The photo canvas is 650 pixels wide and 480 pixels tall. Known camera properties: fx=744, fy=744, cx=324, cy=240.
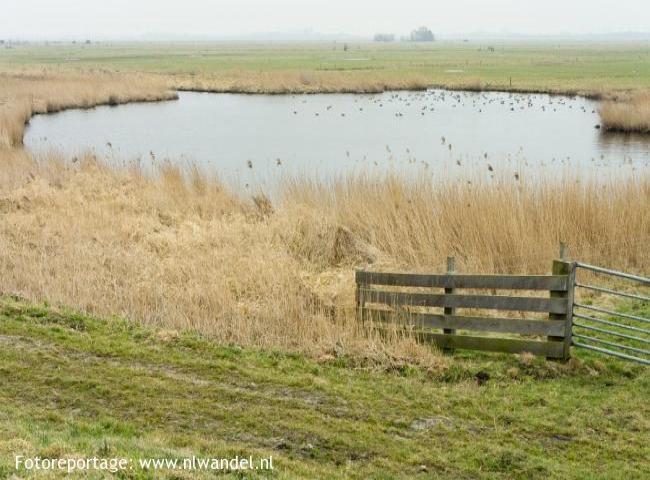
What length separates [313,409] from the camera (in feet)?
23.6

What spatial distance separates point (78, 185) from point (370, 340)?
13150 mm

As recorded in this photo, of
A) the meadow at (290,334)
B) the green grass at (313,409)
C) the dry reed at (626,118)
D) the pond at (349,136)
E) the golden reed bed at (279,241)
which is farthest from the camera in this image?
the dry reed at (626,118)

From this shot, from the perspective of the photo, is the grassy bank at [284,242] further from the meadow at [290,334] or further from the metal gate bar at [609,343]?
the metal gate bar at [609,343]

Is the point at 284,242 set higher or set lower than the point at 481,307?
lower

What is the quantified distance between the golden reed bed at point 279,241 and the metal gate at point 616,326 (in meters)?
1.90

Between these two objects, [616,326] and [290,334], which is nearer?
[616,326]

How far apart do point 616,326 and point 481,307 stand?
2018 mm

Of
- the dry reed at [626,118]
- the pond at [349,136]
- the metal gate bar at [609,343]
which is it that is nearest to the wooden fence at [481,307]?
the metal gate bar at [609,343]

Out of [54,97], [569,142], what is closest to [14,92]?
[54,97]

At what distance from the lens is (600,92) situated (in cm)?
5056

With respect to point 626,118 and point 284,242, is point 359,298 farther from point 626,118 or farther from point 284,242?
point 626,118

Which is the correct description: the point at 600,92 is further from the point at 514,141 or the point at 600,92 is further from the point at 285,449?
the point at 285,449

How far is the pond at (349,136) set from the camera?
81.7 ft

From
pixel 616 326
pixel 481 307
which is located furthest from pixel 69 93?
pixel 616 326
